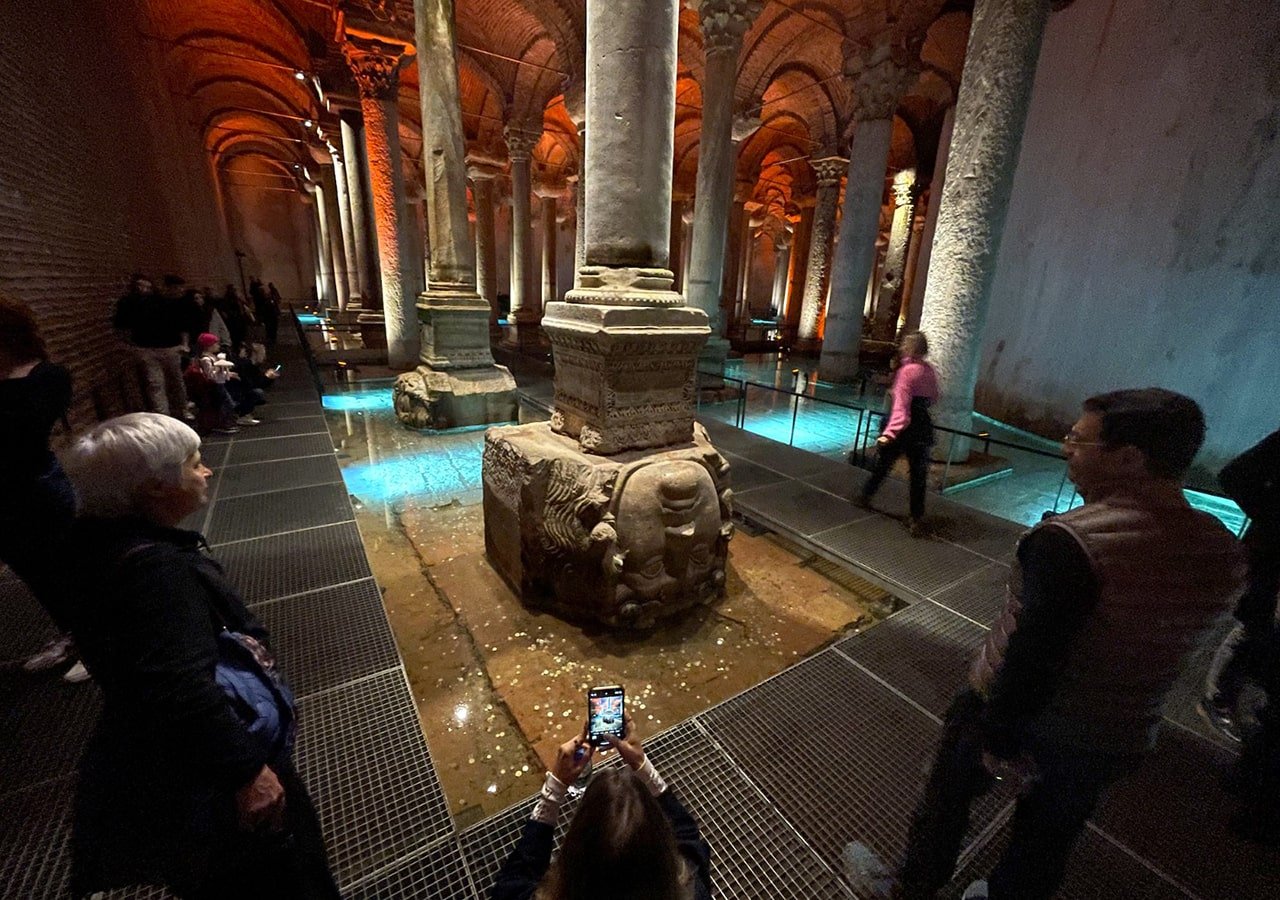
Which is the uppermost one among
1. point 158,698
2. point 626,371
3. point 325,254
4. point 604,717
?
point 325,254

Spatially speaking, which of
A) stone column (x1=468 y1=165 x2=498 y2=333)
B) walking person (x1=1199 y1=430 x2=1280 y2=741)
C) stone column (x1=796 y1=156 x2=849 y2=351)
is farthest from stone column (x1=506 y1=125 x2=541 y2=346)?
walking person (x1=1199 y1=430 x2=1280 y2=741)

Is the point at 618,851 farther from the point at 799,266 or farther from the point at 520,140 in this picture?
the point at 799,266

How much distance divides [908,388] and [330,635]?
410 cm

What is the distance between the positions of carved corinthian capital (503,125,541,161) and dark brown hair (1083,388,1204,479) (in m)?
15.3

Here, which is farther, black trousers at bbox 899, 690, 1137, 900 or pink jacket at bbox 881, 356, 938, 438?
pink jacket at bbox 881, 356, 938, 438

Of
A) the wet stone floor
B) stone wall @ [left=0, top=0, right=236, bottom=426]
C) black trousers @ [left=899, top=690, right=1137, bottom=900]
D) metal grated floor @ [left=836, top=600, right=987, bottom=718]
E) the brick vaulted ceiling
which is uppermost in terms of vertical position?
the brick vaulted ceiling

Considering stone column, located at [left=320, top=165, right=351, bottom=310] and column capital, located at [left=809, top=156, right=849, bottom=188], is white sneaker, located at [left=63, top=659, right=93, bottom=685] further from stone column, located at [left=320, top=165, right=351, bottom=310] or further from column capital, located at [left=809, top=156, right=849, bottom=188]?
stone column, located at [left=320, top=165, right=351, bottom=310]

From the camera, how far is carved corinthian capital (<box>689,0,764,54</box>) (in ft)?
24.2

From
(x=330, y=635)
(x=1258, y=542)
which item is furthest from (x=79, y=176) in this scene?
(x=1258, y=542)

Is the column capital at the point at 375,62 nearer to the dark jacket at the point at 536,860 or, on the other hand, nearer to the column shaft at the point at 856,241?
the column shaft at the point at 856,241

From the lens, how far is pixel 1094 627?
1.19 meters

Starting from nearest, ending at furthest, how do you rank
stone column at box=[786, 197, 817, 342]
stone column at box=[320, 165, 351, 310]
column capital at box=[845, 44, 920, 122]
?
column capital at box=[845, 44, 920, 122] < stone column at box=[320, 165, 351, 310] < stone column at box=[786, 197, 817, 342]

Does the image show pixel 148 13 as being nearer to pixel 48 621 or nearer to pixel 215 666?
pixel 48 621

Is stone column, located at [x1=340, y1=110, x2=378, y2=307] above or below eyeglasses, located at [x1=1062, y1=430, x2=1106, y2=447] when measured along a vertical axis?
above
